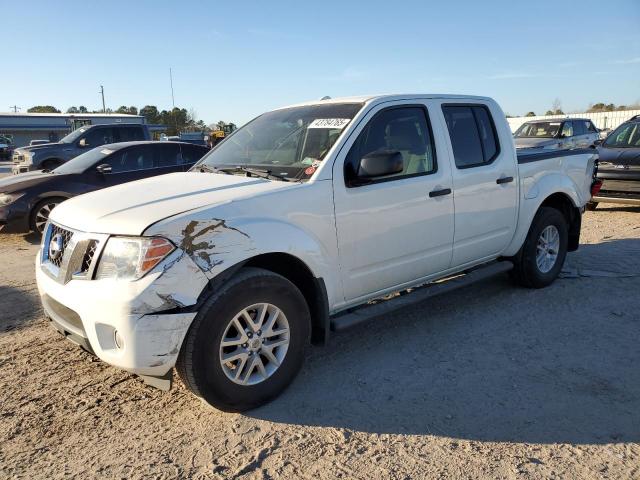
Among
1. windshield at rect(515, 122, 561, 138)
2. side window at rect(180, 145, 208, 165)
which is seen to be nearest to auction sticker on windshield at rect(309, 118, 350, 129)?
side window at rect(180, 145, 208, 165)

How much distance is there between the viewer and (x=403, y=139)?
4156 millimetres

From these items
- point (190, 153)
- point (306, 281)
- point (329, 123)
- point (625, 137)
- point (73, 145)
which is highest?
point (73, 145)

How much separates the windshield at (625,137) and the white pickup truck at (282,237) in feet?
21.3

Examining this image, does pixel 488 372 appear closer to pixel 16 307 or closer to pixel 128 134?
pixel 16 307

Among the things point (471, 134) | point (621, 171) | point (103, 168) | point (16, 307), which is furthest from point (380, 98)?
point (621, 171)

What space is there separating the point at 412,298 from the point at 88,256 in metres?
2.37

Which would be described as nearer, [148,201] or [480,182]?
Result: [148,201]

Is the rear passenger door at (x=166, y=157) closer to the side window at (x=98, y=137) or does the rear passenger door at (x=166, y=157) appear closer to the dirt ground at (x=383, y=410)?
the dirt ground at (x=383, y=410)

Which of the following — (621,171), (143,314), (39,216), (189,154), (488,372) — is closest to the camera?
(143,314)

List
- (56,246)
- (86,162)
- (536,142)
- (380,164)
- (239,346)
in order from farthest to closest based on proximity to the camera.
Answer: (536,142) < (86,162) < (380,164) < (56,246) < (239,346)

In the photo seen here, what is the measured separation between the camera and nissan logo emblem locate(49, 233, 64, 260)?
338 centimetres

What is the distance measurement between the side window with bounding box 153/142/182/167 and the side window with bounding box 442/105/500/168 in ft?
21.2

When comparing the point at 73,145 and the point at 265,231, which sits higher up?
the point at 73,145

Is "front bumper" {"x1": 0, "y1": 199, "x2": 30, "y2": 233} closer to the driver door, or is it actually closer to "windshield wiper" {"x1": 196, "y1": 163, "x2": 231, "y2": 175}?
"windshield wiper" {"x1": 196, "y1": 163, "x2": 231, "y2": 175}
